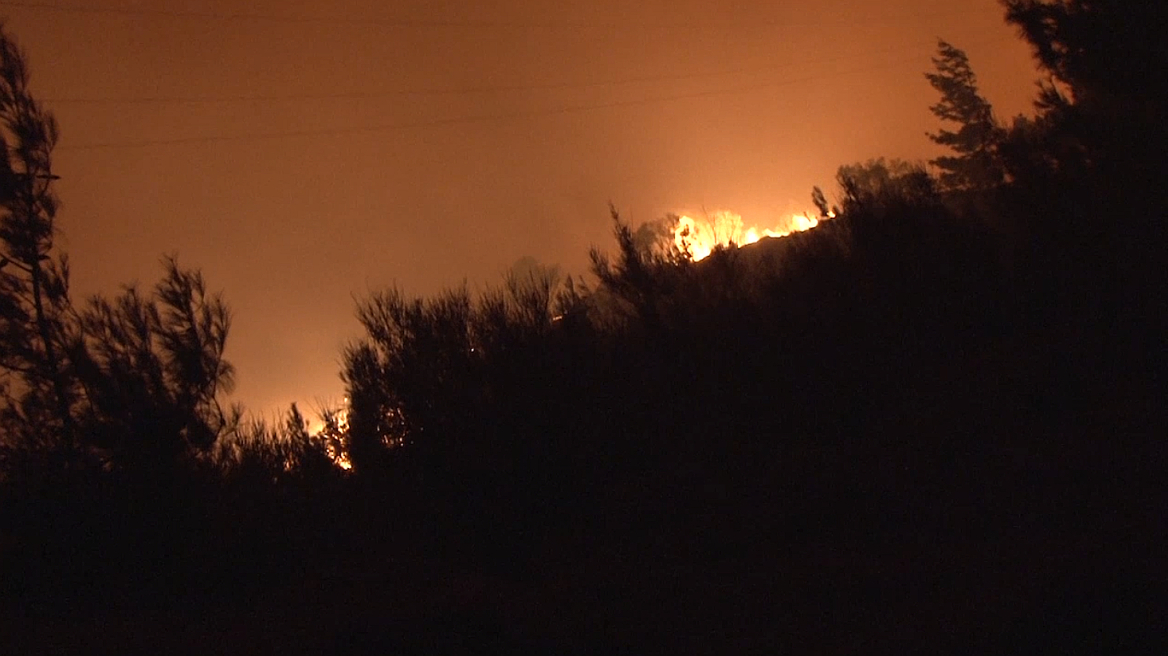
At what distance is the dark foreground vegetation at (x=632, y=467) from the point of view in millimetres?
5887

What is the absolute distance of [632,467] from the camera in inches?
395

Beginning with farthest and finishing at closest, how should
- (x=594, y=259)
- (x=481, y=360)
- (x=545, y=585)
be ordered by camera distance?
(x=594, y=259) → (x=481, y=360) → (x=545, y=585)

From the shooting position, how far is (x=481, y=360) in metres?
9.65

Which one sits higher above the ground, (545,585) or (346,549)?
(346,549)

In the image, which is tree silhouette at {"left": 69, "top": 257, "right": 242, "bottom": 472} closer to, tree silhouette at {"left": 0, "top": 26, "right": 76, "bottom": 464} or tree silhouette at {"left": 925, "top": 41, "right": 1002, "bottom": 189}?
tree silhouette at {"left": 0, "top": 26, "right": 76, "bottom": 464}

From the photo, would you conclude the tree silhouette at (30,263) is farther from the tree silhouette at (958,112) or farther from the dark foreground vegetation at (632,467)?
the tree silhouette at (958,112)

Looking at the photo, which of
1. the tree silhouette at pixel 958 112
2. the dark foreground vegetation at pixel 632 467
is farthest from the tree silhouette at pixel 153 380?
the tree silhouette at pixel 958 112

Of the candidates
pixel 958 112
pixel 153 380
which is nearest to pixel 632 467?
pixel 153 380

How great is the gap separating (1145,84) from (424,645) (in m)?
9.32

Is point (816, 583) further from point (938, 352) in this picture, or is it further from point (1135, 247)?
point (938, 352)

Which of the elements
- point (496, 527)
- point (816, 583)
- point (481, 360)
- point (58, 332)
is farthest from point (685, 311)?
point (58, 332)

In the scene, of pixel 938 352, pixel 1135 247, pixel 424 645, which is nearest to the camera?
pixel 424 645

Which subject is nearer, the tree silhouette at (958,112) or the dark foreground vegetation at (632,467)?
the dark foreground vegetation at (632,467)

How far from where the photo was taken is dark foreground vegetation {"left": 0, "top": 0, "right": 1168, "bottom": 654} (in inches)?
232
